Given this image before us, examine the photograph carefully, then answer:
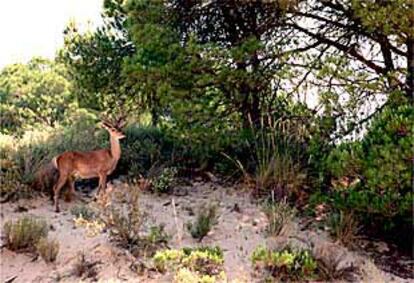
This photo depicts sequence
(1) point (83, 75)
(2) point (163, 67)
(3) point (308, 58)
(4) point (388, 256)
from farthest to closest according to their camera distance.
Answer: (1) point (83, 75) < (3) point (308, 58) < (2) point (163, 67) < (4) point (388, 256)

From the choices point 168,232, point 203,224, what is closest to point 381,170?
point 203,224

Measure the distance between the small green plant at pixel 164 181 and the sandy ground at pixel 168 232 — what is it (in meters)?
0.10

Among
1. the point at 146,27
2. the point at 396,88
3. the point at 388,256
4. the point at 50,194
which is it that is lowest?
the point at 388,256

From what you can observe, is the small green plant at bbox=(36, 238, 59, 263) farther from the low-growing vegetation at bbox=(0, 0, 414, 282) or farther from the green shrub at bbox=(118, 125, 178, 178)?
the green shrub at bbox=(118, 125, 178, 178)

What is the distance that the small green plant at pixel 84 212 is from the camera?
22.3ft

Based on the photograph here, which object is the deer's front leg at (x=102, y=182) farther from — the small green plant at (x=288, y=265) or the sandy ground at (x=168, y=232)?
the small green plant at (x=288, y=265)

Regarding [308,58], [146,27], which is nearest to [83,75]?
[146,27]

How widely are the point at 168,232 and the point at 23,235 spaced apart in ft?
5.03

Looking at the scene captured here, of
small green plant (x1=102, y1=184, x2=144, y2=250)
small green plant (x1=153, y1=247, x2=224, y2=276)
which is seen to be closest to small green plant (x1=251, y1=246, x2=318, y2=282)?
small green plant (x1=153, y1=247, x2=224, y2=276)

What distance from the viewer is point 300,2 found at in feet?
25.4

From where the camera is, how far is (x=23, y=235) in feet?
20.1

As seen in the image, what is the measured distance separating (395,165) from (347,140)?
38.8 inches

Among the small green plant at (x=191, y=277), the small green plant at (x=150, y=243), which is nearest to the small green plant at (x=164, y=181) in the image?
the small green plant at (x=150, y=243)

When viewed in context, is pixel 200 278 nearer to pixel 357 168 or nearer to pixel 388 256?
pixel 357 168
